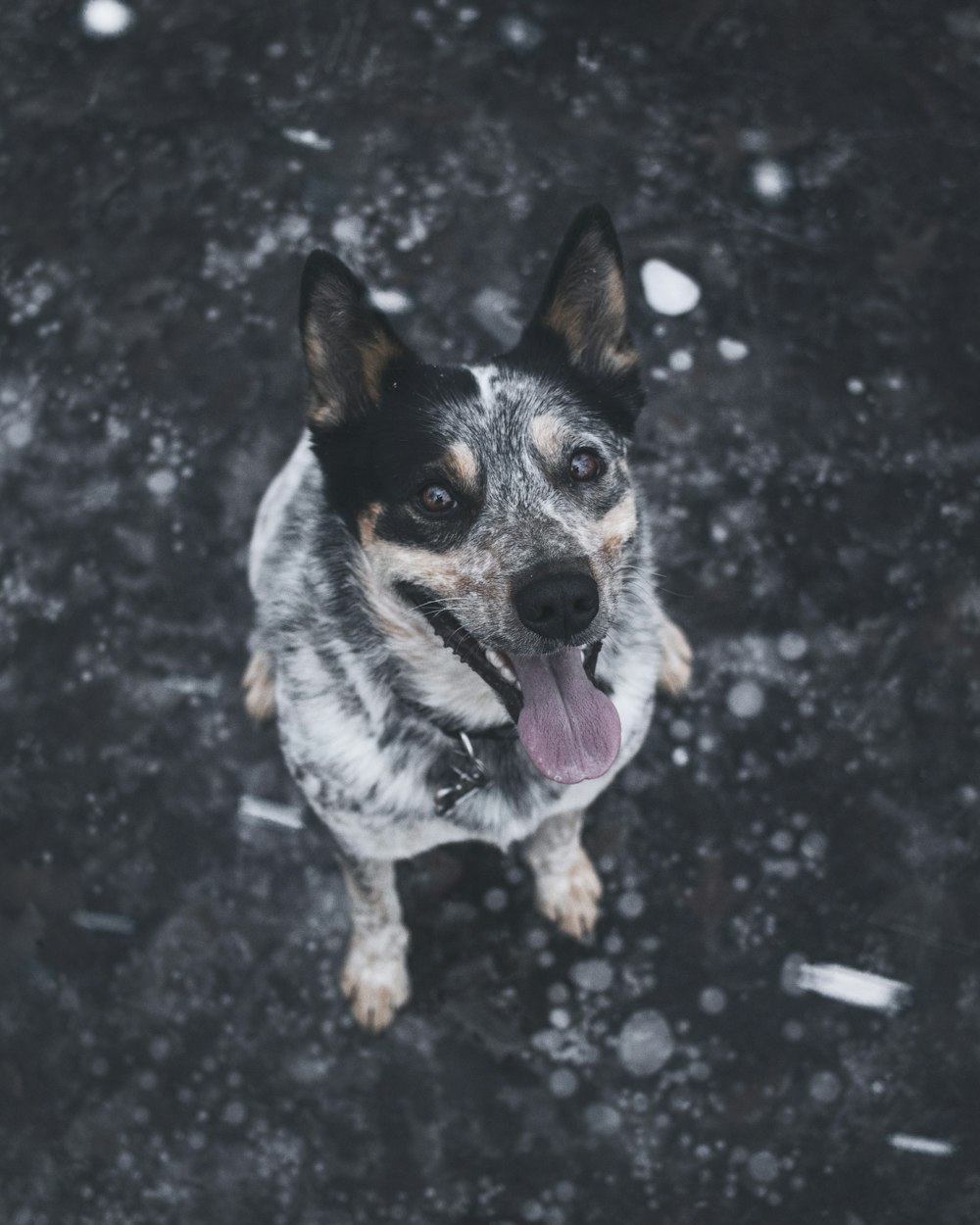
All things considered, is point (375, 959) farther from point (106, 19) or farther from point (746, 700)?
point (106, 19)

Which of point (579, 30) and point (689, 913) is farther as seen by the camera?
point (579, 30)

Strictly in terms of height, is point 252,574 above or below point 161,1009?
above

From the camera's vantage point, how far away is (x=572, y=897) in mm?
3066

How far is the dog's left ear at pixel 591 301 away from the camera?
86.2 inches

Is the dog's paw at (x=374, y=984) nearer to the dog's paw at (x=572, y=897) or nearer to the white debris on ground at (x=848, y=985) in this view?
the dog's paw at (x=572, y=897)

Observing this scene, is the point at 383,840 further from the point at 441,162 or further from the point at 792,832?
the point at 441,162

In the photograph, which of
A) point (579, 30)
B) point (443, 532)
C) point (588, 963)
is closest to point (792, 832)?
point (588, 963)

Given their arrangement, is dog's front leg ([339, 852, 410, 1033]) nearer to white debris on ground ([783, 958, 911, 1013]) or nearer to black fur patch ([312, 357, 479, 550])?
black fur patch ([312, 357, 479, 550])

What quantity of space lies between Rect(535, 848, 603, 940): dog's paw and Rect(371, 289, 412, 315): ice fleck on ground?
189 cm

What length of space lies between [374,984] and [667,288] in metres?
2.45

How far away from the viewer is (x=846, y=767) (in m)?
3.27

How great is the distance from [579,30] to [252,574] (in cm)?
249

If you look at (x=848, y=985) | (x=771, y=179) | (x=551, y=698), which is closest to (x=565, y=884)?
(x=848, y=985)

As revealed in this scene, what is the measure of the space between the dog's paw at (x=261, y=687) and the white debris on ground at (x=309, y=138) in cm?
191
